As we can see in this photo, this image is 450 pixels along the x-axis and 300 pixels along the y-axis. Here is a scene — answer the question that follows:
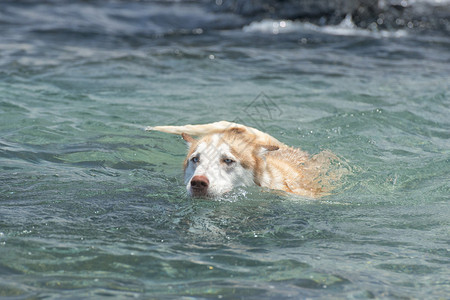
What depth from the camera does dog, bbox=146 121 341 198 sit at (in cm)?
591

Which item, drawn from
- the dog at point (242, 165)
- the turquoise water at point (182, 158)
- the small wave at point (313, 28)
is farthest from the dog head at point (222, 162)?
the small wave at point (313, 28)

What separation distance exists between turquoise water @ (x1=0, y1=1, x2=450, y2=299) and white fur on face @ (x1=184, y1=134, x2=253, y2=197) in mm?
161

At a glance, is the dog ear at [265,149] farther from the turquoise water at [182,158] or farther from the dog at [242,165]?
the turquoise water at [182,158]

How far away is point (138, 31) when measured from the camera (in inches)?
621

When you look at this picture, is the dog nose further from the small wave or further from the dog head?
the small wave

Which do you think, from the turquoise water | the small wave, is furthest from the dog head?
the small wave

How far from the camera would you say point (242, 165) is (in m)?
6.23

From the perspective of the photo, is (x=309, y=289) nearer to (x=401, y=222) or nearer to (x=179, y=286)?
(x=179, y=286)

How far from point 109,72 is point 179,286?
8160 mm

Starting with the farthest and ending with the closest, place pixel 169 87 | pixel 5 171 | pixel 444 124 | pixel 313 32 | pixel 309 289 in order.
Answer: pixel 313 32 → pixel 169 87 → pixel 444 124 → pixel 5 171 → pixel 309 289

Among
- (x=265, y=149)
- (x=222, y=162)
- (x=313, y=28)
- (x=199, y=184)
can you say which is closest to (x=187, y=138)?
(x=222, y=162)

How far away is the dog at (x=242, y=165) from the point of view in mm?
5910

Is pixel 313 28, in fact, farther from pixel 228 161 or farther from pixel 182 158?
pixel 228 161

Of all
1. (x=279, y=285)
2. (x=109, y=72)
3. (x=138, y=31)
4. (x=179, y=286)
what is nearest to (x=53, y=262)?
(x=179, y=286)
